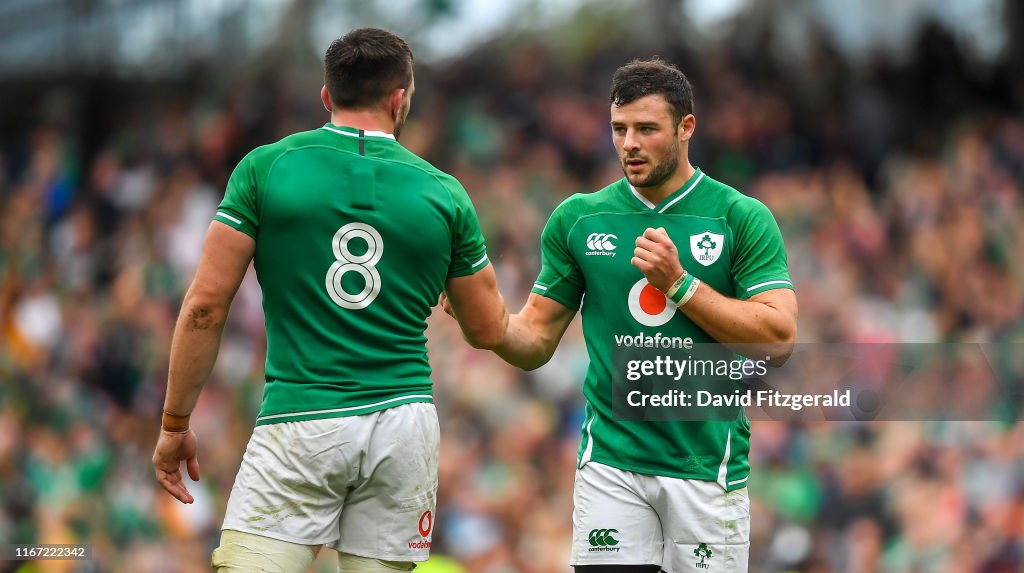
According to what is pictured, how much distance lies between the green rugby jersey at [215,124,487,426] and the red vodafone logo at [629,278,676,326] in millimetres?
970

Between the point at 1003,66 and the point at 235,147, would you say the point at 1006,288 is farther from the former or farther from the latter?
the point at 235,147

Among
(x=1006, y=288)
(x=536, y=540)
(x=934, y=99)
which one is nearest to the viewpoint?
(x=536, y=540)

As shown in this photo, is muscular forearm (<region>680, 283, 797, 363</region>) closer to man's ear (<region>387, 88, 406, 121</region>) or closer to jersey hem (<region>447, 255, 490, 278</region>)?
jersey hem (<region>447, 255, 490, 278</region>)

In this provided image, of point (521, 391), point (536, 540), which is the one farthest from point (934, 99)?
point (536, 540)

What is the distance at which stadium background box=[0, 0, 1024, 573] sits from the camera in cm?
1018

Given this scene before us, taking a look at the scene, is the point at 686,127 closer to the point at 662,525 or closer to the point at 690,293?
the point at 690,293

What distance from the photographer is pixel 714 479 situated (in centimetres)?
500

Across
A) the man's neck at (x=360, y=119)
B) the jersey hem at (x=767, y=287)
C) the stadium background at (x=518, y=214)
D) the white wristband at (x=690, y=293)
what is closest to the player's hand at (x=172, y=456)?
the man's neck at (x=360, y=119)

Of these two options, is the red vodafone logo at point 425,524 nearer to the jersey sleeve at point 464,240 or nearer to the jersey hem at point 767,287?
the jersey sleeve at point 464,240

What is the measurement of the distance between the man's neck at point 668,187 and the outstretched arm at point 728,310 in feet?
0.93

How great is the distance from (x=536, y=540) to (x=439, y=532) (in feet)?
2.59

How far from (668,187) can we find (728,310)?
0.57 m

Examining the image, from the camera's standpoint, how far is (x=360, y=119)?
4.54m

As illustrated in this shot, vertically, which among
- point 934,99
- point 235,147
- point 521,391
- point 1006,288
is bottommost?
point 521,391
